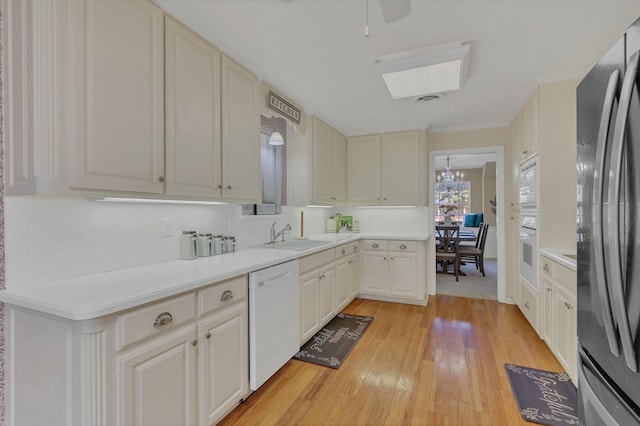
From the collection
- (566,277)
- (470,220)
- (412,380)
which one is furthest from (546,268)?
(470,220)

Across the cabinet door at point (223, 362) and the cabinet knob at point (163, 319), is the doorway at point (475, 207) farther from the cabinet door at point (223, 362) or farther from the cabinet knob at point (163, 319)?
the cabinet knob at point (163, 319)

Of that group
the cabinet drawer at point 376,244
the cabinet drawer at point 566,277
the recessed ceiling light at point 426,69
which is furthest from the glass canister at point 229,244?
the cabinet drawer at point 566,277

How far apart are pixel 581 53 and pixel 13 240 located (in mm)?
3677

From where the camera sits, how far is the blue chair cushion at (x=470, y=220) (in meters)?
7.99

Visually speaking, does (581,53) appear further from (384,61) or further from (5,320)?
(5,320)

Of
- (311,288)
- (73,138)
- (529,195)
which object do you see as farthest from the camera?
(529,195)

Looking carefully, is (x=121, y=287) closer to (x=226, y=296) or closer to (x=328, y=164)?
(x=226, y=296)

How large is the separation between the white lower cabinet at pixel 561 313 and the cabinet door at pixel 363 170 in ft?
7.20

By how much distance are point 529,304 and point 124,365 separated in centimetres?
355

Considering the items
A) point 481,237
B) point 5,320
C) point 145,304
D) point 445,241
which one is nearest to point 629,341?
point 145,304

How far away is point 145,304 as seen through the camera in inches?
48.4

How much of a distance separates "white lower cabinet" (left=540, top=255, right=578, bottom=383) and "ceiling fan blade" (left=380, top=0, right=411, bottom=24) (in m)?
1.97

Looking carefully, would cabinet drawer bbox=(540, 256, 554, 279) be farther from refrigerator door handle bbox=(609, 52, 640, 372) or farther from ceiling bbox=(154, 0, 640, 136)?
refrigerator door handle bbox=(609, 52, 640, 372)

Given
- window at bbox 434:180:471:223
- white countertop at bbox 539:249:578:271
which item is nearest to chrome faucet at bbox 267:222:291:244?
white countertop at bbox 539:249:578:271
